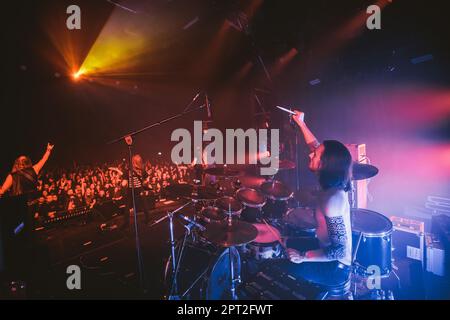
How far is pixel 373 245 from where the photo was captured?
2.60 m

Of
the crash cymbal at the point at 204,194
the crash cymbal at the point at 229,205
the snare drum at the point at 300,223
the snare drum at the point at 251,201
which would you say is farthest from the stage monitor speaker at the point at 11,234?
the snare drum at the point at 300,223

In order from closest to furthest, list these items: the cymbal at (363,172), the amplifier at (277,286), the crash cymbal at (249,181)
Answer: the amplifier at (277,286)
the cymbal at (363,172)
the crash cymbal at (249,181)

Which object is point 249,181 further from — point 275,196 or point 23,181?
point 23,181

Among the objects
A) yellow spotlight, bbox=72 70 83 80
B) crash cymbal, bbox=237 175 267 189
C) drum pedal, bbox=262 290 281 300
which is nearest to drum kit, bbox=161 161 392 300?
crash cymbal, bbox=237 175 267 189

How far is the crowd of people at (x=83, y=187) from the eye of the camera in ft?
18.7

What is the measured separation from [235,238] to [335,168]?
4.27ft

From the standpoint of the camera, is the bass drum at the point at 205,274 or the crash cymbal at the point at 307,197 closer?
the bass drum at the point at 205,274

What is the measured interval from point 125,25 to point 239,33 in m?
2.65

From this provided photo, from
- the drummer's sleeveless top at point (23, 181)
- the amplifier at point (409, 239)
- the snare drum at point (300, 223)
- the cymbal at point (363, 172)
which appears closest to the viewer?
the cymbal at point (363, 172)

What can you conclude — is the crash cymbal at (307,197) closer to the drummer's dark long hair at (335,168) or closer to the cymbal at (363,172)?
the cymbal at (363,172)

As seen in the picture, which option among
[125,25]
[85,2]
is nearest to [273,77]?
[125,25]

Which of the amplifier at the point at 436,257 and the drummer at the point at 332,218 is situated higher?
the drummer at the point at 332,218

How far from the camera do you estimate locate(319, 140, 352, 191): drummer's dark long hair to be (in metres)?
1.92

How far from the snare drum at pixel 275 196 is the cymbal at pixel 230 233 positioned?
101cm
